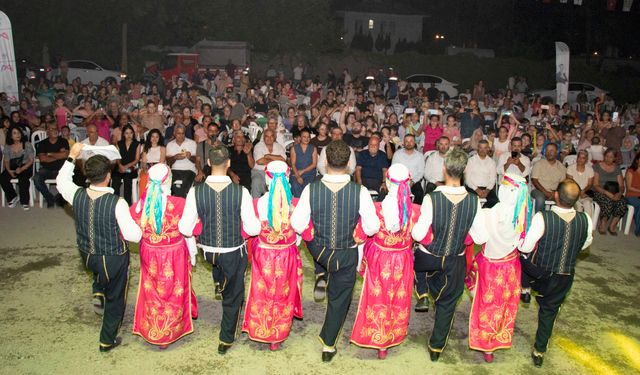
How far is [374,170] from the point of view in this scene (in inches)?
332

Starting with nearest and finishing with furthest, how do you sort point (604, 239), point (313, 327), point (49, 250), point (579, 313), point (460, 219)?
point (460, 219) → point (313, 327) → point (579, 313) → point (49, 250) → point (604, 239)

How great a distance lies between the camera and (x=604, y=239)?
7980 millimetres

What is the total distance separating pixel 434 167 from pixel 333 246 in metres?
4.60

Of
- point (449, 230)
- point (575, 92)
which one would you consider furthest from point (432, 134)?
point (575, 92)

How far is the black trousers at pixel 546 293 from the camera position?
422 cm

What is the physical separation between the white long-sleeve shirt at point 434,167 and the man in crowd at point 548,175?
4.45ft

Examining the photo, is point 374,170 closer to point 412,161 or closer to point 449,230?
point 412,161

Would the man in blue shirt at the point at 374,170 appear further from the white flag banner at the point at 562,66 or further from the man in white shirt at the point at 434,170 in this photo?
the white flag banner at the point at 562,66

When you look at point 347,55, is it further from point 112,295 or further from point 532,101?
point 112,295

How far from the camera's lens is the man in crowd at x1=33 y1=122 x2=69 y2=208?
853 centimetres

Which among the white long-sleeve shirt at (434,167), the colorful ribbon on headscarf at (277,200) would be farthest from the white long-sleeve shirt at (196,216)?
the white long-sleeve shirt at (434,167)

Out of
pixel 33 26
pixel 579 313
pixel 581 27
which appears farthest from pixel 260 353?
pixel 581 27

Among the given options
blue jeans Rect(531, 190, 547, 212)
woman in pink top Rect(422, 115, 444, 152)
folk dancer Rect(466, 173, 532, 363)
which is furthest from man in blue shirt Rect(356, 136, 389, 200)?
folk dancer Rect(466, 173, 532, 363)

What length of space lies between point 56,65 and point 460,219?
21.3 m
